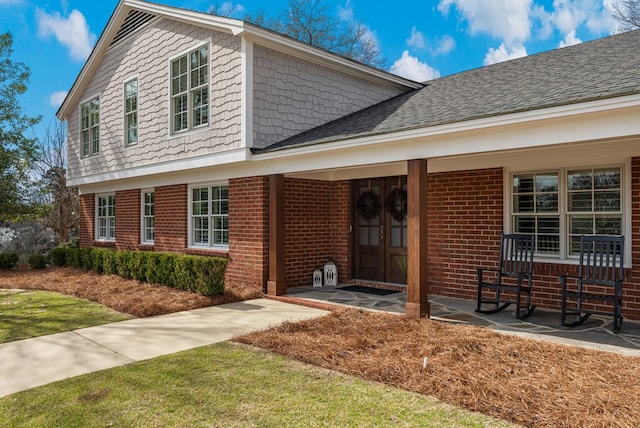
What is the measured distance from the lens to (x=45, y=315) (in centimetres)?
751

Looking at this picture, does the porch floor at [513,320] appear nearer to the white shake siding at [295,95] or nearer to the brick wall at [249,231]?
the brick wall at [249,231]

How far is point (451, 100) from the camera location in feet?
26.5

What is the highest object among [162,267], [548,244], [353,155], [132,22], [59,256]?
[132,22]

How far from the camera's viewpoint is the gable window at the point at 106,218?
49.1 ft

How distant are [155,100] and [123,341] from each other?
7376 mm

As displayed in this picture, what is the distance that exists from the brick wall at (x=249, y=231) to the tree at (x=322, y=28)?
47.5ft

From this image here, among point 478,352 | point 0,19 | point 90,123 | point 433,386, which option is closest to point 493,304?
point 478,352

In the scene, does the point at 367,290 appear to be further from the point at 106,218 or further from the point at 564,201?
the point at 106,218

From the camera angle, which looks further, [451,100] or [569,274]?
[451,100]

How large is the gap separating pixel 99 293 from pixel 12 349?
11.7 feet

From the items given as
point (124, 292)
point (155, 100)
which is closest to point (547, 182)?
point (124, 292)

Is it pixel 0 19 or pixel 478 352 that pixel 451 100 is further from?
pixel 0 19

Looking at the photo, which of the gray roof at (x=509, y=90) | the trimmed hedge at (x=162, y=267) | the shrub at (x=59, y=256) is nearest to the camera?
the gray roof at (x=509, y=90)

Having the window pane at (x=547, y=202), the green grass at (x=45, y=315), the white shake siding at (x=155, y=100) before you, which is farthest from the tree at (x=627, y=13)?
the green grass at (x=45, y=315)
